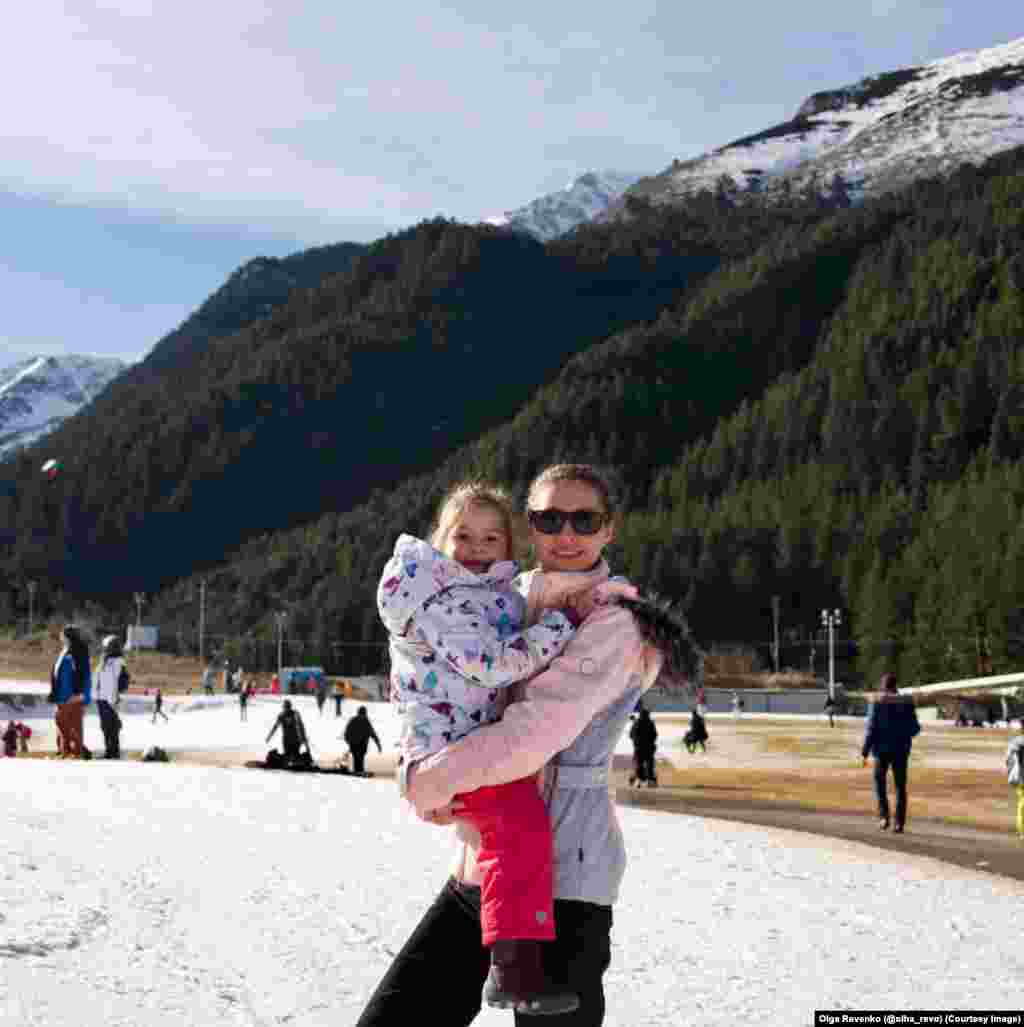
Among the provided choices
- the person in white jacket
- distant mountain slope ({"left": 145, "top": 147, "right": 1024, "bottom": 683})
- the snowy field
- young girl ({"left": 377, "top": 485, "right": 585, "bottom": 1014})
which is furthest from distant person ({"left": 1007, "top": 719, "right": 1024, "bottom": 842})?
distant mountain slope ({"left": 145, "top": 147, "right": 1024, "bottom": 683})

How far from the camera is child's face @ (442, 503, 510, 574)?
11.3 feet

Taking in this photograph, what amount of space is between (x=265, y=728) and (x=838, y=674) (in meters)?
68.4

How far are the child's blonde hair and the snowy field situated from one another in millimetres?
1006

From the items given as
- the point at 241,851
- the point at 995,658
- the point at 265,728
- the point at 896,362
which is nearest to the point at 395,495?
the point at 896,362

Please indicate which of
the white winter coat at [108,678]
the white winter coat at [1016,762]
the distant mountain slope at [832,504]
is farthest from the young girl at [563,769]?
the distant mountain slope at [832,504]

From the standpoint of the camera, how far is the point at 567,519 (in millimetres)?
3439

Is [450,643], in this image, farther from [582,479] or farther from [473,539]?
[582,479]

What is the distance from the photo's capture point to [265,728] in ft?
162

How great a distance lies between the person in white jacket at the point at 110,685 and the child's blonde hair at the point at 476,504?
14.3m

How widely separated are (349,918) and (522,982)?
14.6ft

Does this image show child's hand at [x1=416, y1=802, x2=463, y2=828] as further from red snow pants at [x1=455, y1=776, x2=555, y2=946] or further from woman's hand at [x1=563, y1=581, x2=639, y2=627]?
woman's hand at [x1=563, y1=581, x2=639, y2=627]

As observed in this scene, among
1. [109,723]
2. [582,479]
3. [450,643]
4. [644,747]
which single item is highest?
[582,479]

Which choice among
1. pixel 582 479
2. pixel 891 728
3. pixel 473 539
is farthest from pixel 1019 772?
pixel 473 539

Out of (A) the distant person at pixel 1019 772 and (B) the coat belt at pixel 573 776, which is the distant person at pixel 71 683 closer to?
(A) the distant person at pixel 1019 772
